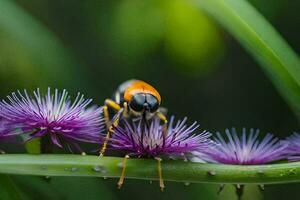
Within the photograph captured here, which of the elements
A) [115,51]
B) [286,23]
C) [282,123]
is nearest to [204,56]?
[115,51]

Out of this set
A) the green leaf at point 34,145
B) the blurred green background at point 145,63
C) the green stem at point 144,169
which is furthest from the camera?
the blurred green background at point 145,63

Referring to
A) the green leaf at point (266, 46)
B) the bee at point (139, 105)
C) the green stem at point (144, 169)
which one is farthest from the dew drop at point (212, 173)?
the green leaf at point (266, 46)

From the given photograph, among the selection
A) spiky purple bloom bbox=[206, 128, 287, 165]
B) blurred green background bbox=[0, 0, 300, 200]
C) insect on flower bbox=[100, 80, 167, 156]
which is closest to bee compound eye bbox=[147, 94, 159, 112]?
insect on flower bbox=[100, 80, 167, 156]

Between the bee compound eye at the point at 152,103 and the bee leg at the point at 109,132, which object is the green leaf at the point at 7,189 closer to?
the bee leg at the point at 109,132

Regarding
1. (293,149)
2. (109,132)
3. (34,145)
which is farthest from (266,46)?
(34,145)

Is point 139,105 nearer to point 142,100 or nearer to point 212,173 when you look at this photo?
point 142,100

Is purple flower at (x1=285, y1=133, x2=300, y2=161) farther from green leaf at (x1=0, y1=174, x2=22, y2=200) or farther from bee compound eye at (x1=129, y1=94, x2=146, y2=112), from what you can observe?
green leaf at (x1=0, y1=174, x2=22, y2=200)
